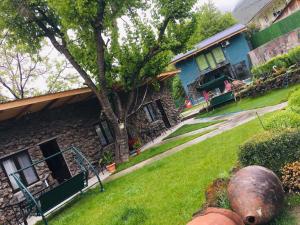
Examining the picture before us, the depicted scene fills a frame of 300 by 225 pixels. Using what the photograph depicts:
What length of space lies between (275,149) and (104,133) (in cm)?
1450

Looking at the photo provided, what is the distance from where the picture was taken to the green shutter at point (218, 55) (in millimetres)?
39188

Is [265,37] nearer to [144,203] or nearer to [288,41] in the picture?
[288,41]

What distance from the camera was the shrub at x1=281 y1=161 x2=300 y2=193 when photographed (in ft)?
20.6

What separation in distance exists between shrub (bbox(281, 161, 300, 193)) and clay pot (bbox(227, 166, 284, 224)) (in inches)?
23.4

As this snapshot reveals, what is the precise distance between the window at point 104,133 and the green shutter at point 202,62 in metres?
21.7

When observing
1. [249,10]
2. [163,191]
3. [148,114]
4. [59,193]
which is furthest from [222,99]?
[249,10]

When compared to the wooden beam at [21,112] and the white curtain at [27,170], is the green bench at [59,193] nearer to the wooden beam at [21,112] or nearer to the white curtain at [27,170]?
the white curtain at [27,170]

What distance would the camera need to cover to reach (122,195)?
1048 centimetres

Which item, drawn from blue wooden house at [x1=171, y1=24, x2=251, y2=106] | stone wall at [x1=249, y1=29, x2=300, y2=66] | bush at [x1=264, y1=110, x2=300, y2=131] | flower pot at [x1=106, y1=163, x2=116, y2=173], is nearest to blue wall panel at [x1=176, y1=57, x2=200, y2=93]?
blue wooden house at [x1=171, y1=24, x2=251, y2=106]

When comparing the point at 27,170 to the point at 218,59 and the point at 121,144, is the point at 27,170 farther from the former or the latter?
the point at 218,59

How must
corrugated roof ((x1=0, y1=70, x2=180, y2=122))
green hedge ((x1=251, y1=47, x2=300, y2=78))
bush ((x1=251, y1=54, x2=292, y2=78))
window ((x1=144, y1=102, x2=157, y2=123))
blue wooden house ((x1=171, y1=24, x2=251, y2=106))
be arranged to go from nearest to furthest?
1. corrugated roof ((x1=0, y1=70, x2=180, y2=122))
2. green hedge ((x1=251, y1=47, x2=300, y2=78))
3. bush ((x1=251, y1=54, x2=292, y2=78))
4. window ((x1=144, y1=102, x2=157, y2=123))
5. blue wooden house ((x1=171, y1=24, x2=251, y2=106))

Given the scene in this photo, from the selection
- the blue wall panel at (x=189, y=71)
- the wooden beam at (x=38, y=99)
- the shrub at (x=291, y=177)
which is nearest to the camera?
the shrub at (x=291, y=177)

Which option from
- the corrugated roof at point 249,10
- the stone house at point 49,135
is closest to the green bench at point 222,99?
the stone house at point 49,135

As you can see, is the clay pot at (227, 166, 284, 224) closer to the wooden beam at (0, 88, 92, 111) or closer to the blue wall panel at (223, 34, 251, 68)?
the wooden beam at (0, 88, 92, 111)
